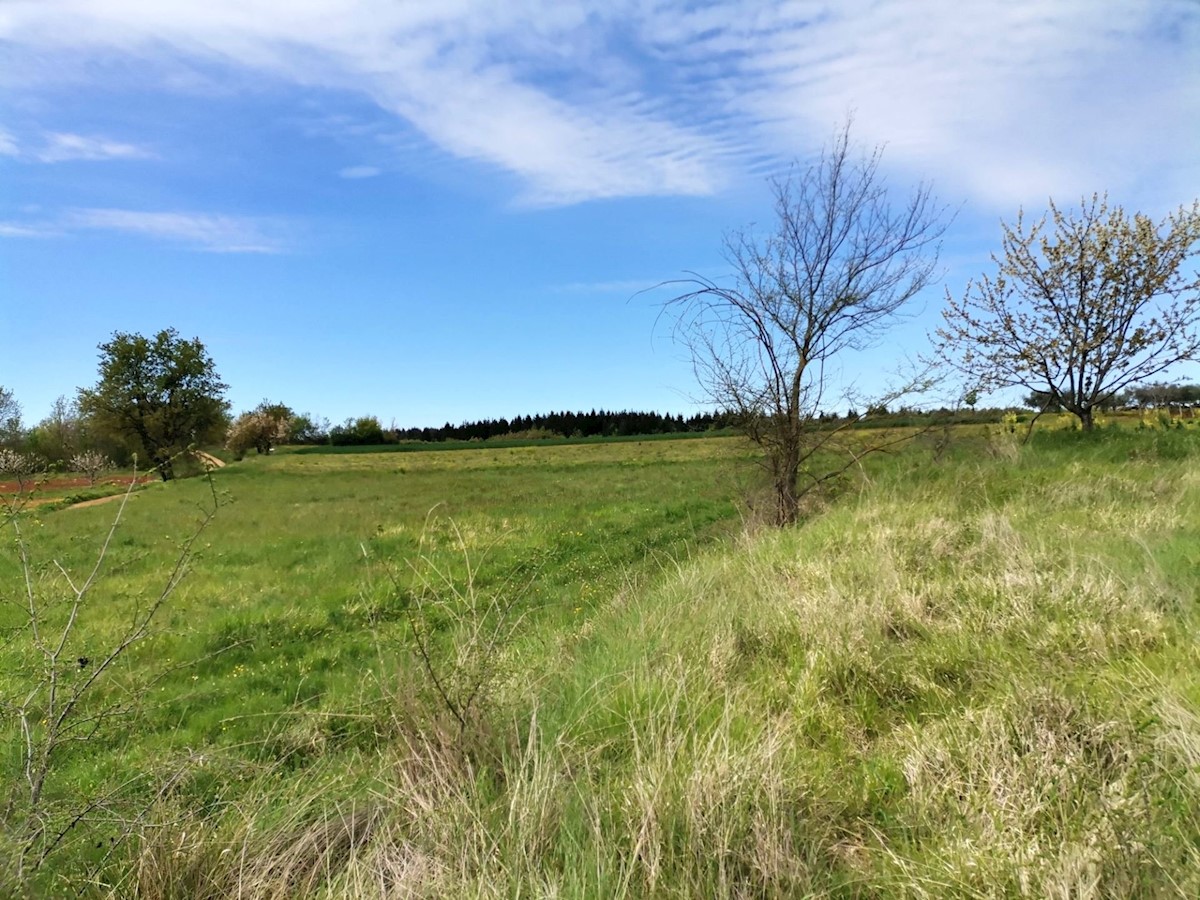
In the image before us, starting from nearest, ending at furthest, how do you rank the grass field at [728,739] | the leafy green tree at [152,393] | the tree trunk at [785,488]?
the grass field at [728,739], the tree trunk at [785,488], the leafy green tree at [152,393]

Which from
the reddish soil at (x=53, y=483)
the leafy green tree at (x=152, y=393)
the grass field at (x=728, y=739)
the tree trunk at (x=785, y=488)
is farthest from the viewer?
the leafy green tree at (x=152, y=393)

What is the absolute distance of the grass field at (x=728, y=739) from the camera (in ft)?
7.02

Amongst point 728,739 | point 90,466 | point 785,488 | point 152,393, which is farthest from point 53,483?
point 152,393

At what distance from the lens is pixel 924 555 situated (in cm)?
580

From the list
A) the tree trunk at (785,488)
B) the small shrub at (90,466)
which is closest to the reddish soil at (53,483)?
the small shrub at (90,466)

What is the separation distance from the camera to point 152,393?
42906 millimetres

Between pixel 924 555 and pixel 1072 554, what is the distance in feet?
4.10

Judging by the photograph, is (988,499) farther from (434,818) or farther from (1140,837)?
(434,818)

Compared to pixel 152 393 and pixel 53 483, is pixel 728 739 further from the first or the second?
pixel 152 393

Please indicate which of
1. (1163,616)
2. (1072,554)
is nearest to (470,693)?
(1163,616)

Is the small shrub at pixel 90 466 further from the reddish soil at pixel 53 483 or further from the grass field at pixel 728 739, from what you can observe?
the grass field at pixel 728 739

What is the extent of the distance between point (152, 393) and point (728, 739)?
50615 mm

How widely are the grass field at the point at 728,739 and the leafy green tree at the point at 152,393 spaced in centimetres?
4208

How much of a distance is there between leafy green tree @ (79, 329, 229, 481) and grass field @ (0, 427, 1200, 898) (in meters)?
42.1
